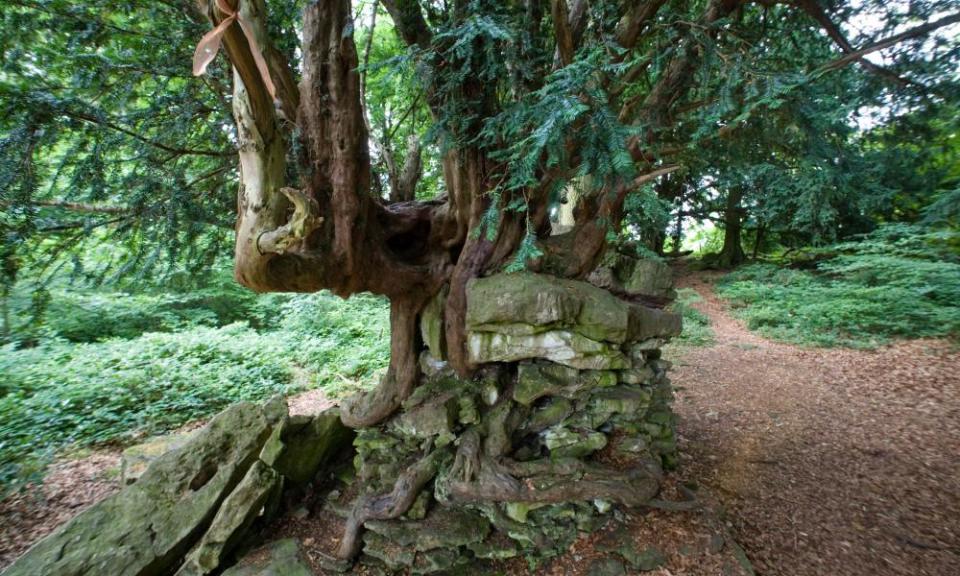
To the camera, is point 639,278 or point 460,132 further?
point 639,278

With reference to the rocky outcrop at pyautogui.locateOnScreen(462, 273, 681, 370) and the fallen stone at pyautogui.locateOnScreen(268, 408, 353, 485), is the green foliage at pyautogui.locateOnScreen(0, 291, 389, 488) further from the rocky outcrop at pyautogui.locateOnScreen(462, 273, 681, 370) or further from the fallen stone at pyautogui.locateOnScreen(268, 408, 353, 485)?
the rocky outcrop at pyautogui.locateOnScreen(462, 273, 681, 370)

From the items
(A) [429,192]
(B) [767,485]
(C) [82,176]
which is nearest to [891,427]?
(B) [767,485]

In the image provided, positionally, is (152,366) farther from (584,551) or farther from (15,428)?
(584,551)

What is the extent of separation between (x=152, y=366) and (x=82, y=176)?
6.44m

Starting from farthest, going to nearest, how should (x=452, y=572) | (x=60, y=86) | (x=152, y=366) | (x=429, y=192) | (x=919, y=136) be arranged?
(x=152, y=366), (x=429, y=192), (x=919, y=136), (x=452, y=572), (x=60, y=86)

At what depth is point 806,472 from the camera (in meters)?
4.38

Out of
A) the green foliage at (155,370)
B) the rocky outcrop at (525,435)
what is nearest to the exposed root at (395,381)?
the rocky outcrop at (525,435)

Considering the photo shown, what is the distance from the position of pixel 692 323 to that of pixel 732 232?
698 centimetres

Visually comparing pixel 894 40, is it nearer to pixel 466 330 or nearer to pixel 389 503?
pixel 466 330

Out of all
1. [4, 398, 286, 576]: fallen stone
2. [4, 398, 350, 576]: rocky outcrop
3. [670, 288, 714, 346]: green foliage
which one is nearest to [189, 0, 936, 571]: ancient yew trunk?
[4, 398, 350, 576]: rocky outcrop

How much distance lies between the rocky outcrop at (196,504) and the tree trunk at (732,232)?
49.9 feet

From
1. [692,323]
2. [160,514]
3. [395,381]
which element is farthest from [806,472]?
[160,514]

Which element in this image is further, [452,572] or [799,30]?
[799,30]

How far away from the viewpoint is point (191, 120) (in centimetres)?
353
